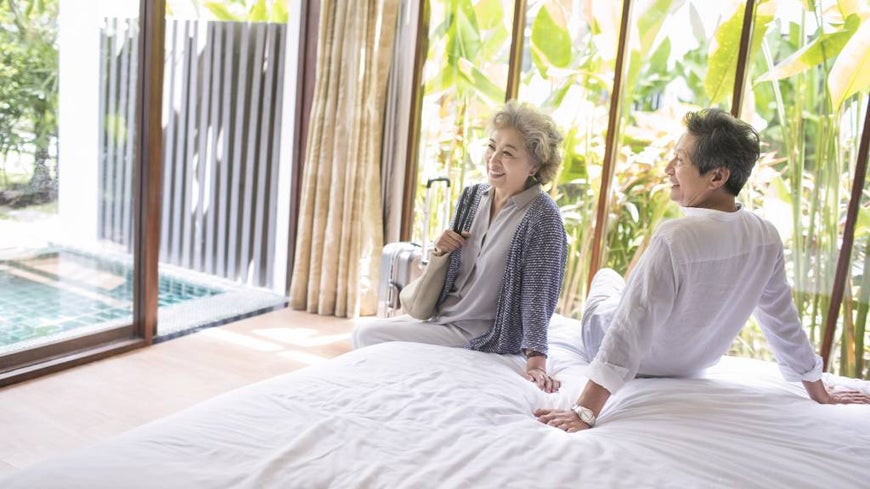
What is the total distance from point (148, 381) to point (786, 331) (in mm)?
2395

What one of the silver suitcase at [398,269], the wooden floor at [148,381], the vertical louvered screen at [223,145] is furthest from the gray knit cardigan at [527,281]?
the vertical louvered screen at [223,145]

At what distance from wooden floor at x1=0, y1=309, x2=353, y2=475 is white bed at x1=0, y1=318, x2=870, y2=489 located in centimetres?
116

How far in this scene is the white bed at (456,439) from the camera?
1.19m

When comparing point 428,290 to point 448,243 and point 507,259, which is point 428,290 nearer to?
point 448,243

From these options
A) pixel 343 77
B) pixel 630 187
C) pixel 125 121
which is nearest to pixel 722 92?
pixel 630 187

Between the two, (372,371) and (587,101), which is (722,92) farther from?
(372,371)

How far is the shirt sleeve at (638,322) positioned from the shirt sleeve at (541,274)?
0.45m

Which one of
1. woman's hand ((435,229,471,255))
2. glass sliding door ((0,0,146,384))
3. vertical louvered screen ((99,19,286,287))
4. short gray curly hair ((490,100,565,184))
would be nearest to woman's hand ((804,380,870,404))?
short gray curly hair ((490,100,565,184))

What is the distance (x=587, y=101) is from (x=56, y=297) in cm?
271

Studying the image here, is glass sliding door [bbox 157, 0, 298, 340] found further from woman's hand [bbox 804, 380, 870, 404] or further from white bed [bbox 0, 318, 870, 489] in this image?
woman's hand [bbox 804, 380, 870, 404]

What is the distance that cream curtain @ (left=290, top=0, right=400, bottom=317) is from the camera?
3.96 metres

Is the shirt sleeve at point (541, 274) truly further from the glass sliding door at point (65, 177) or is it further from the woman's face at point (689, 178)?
the glass sliding door at point (65, 177)

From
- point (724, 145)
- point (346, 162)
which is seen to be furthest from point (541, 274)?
point (346, 162)

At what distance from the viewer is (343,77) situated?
400 cm
